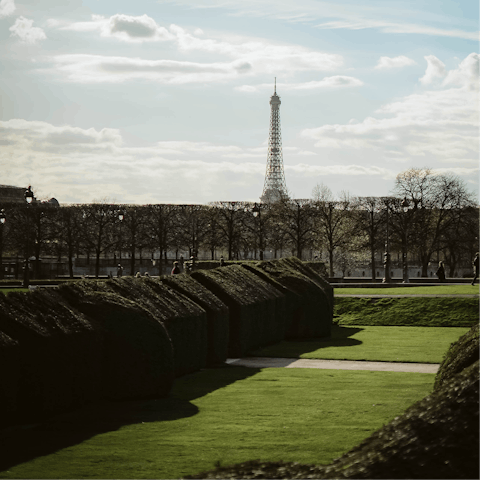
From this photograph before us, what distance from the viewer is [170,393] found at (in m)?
12.1

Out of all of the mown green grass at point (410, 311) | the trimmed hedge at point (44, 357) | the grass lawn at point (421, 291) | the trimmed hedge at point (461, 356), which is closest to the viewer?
the trimmed hedge at point (461, 356)

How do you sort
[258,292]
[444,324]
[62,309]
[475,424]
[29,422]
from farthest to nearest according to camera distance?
1. [444,324]
2. [258,292]
3. [62,309]
4. [29,422]
5. [475,424]

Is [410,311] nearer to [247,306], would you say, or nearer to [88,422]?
[247,306]

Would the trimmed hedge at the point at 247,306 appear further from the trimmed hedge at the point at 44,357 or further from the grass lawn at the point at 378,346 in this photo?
the trimmed hedge at the point at 44,357

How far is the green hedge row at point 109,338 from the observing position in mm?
9633

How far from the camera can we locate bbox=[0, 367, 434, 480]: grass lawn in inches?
300

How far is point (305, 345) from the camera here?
20.6m

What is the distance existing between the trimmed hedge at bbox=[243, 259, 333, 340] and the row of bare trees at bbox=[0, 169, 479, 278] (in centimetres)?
3459

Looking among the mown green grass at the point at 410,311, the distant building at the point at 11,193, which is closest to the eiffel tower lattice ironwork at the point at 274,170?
the distant building at the point at 11,193

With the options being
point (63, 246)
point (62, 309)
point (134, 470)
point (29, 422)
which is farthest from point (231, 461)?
point (63, 246)

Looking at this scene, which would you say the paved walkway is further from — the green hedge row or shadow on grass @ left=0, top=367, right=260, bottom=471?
shadow on grass @ left=0, top=367, right=260, bottom=471

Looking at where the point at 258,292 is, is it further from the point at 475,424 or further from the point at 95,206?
the point at 95,206

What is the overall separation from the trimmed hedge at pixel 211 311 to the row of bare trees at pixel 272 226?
4049 cm

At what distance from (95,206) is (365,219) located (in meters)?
22.8
